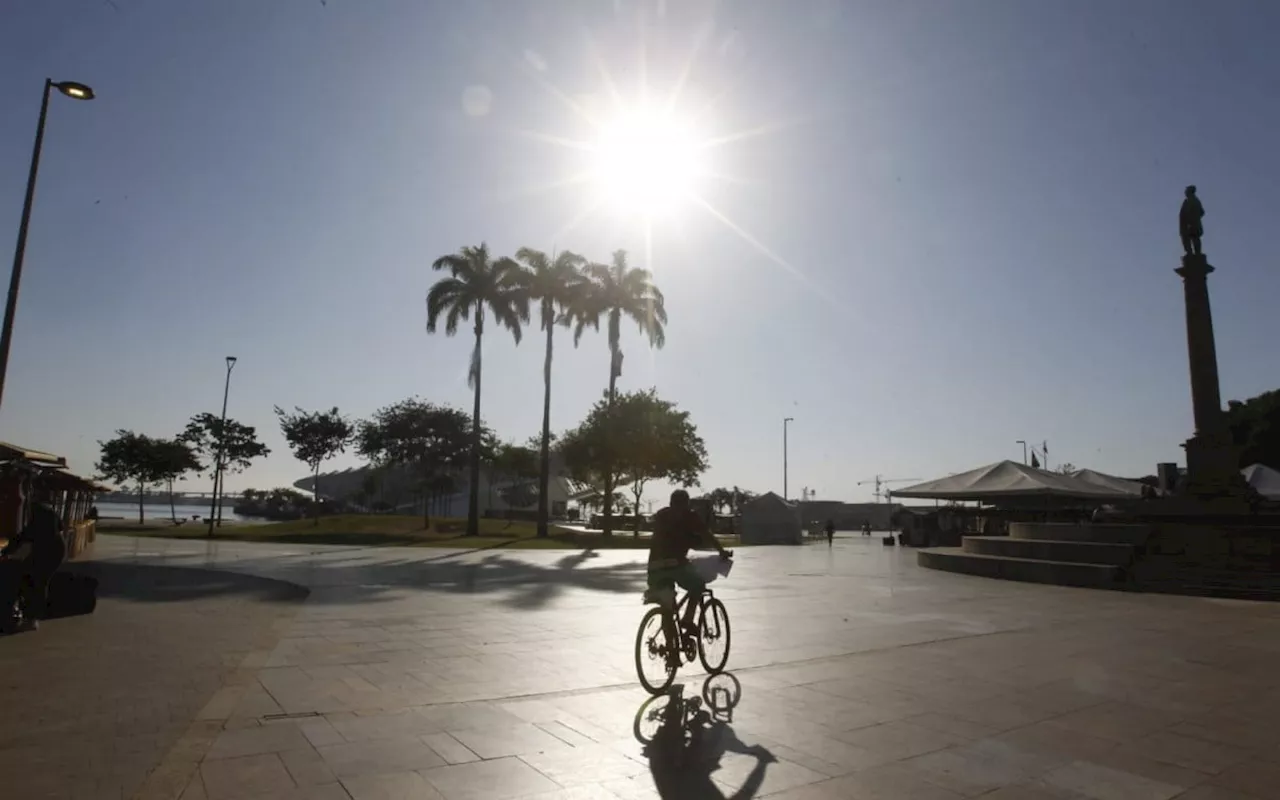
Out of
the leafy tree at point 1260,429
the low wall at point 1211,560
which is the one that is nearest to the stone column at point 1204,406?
the low wall at point 1211,560

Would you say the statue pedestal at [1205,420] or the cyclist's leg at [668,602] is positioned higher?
the statue pedestal at [1205,420]

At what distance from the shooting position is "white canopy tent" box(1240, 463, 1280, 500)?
99.7 ft

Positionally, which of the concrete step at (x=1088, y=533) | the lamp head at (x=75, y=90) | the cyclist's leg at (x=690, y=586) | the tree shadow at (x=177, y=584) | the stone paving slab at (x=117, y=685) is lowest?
the stone paving slab at (x=117, y=685)

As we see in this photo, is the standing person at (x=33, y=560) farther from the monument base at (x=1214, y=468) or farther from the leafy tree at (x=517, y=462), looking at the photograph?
the leafy tree at (x=517, y=462)

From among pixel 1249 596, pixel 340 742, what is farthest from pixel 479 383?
pixel 340 742

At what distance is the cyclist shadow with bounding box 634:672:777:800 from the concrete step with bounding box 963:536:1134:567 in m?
14.1

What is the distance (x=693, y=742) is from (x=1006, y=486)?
30180 mm

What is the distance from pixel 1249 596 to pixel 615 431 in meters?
28.6

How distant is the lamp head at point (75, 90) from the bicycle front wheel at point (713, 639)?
1308cm

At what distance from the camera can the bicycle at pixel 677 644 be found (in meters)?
7.09

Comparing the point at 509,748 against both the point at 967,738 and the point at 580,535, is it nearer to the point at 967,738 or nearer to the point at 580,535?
the point at 967,738

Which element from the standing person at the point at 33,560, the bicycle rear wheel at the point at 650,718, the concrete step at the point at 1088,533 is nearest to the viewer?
the bicycle rear wheel at the point at 650,718

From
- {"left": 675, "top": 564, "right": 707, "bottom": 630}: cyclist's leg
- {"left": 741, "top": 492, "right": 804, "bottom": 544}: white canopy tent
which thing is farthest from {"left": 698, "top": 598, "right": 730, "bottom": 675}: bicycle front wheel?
{"left": 741, "top": 492, "right": 804, "bottom": 544}: white canopy tent

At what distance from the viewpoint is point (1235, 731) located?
5875 mm
